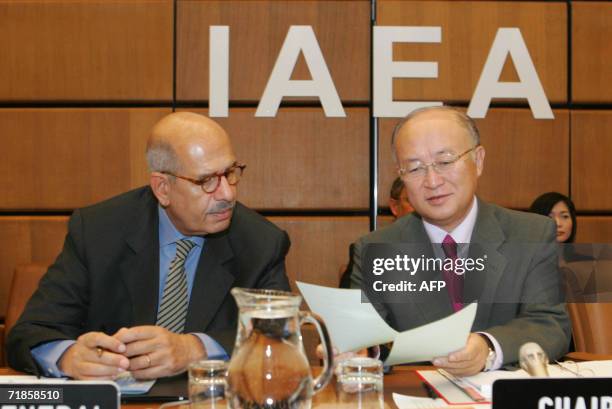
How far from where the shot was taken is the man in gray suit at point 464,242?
1.96m

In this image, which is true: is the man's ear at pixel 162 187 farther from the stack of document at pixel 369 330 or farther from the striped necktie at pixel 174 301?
the stack of document at pixel 369 330

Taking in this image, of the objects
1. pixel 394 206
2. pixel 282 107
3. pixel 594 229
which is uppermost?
pixel 282 107

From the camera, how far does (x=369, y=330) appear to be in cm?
151

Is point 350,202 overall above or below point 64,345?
above

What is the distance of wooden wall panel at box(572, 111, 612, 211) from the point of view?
4.33m

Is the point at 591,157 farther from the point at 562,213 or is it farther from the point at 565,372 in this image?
the point at 565,372

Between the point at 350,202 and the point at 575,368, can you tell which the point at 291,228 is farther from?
the point at 575,368

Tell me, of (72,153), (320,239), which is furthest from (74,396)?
(72,153)

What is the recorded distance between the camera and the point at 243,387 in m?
1.17

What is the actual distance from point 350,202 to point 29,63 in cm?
198

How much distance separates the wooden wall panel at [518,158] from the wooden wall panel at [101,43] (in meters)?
1.35

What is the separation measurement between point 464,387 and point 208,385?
55cm

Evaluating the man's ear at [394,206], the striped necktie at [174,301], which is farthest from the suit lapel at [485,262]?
the man's ear at [394,206]

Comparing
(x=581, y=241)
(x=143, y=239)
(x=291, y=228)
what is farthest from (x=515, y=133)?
(x=143, y=239)
